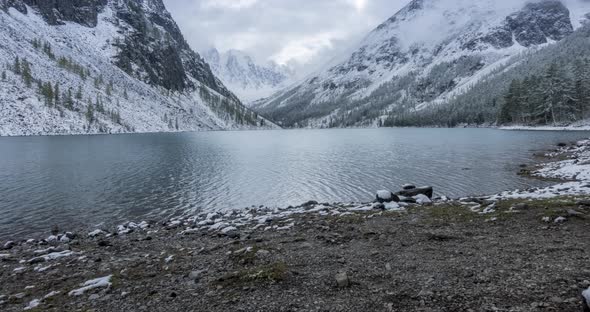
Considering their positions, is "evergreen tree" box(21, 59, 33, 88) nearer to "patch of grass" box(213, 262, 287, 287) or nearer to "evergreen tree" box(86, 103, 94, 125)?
"evergreen tree" box(86, 103, 94, 125)

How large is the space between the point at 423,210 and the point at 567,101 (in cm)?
13194

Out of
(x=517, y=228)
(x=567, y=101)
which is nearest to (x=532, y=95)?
(x=567, y=101)

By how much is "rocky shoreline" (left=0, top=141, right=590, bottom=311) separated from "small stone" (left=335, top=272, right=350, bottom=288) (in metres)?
0.03

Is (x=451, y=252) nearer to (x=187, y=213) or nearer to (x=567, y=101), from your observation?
(x=187, y=213)

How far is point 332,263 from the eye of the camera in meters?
13.2

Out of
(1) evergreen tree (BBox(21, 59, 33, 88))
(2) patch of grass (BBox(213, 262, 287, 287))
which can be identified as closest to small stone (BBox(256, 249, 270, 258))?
(2) patch of grass (BBox(213, 262, 287, 287))

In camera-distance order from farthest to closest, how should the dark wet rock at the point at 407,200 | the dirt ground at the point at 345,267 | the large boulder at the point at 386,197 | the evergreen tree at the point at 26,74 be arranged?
the evergreen tree at the point at 26,74, the large boulder at the point at 386,197, the dark wet rock at the point at 407,200, the dirt ground at the point at 345,267

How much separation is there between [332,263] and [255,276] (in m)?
2.86

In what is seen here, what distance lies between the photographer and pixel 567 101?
122m

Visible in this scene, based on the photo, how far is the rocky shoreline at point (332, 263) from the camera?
9914 millimetres

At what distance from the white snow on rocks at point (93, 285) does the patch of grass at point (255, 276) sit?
13.8ft

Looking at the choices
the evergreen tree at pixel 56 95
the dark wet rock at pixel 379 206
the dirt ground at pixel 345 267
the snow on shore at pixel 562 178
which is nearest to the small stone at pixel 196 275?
the dirt ground at pixel 345 267

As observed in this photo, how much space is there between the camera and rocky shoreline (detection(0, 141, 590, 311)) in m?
9.91

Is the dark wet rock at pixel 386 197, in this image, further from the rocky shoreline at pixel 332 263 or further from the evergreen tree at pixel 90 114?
the evergreen tree at pixel 90 114
